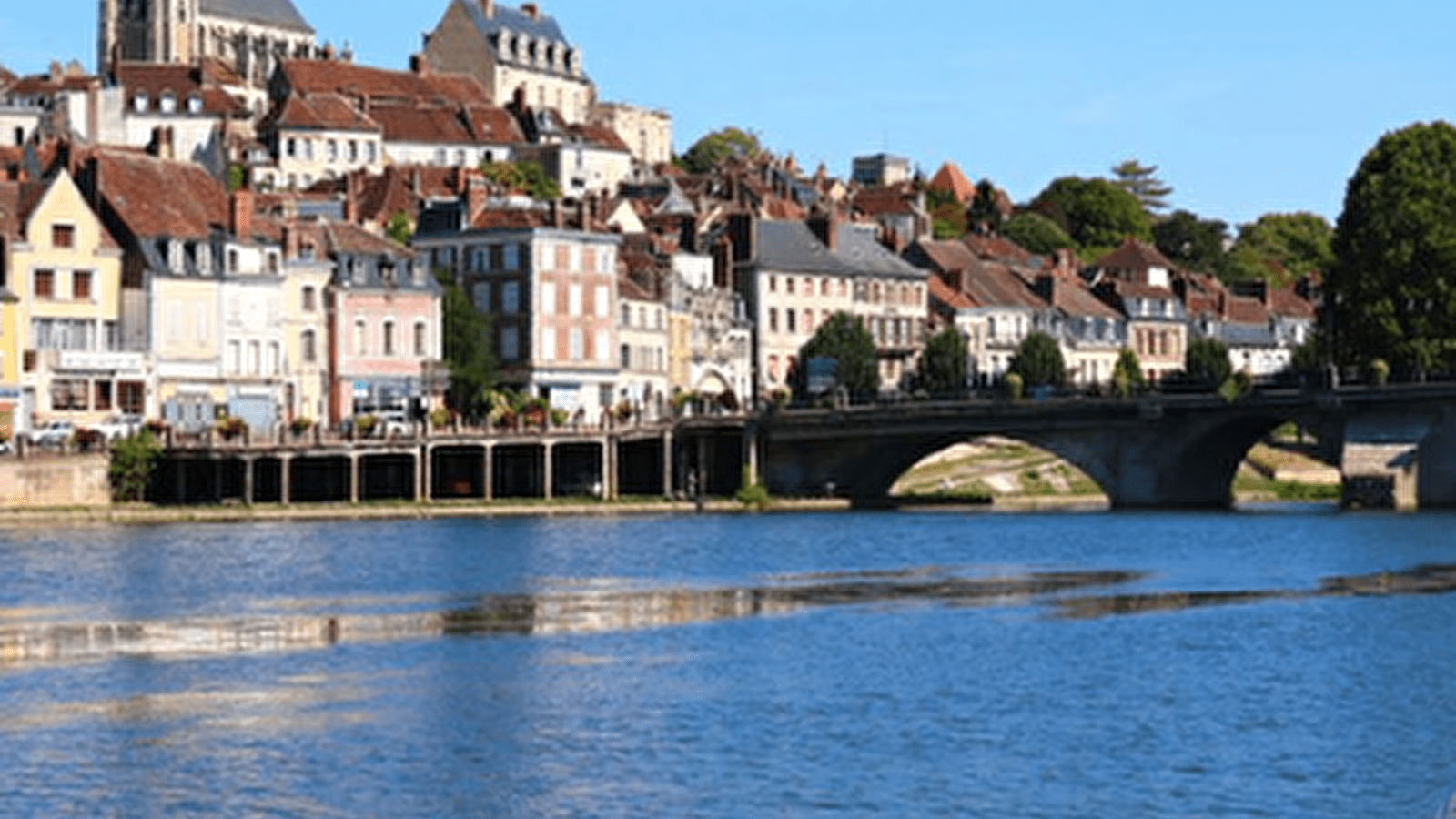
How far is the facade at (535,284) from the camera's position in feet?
400

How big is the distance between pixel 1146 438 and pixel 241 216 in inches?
1296

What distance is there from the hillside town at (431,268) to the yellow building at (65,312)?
9 centimetres

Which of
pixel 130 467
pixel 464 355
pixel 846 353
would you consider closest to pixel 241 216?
pixel 464 355

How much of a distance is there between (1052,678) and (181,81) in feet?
442

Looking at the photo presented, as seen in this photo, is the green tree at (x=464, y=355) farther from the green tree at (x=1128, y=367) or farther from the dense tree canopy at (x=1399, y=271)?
the green tree at (x=1128, y=367)

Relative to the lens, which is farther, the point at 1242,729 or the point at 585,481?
the point at 585,481

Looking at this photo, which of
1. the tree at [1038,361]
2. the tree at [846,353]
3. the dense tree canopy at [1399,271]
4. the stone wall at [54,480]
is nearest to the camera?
the stone wall at [54,480]

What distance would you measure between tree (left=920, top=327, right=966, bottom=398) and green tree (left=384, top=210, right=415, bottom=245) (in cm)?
2759

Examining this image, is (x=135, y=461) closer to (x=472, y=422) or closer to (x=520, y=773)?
(x=472, y=422)

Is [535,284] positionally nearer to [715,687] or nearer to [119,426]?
[119,426]

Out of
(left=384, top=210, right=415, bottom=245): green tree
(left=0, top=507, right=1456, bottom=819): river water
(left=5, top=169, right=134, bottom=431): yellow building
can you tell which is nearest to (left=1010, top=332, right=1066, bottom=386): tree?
(left=384, top=210, right=415, bottom=245): green tree

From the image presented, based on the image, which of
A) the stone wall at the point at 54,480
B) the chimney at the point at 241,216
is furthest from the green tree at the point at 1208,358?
the stone wall at the point at 54,480

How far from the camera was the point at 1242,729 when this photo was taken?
132 feet

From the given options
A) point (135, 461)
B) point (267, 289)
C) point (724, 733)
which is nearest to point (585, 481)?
point (267, 289)
